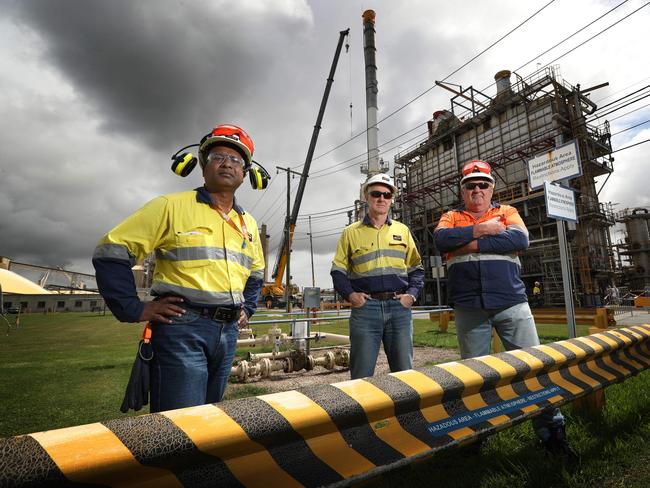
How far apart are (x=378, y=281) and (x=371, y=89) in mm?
Answer: 20366

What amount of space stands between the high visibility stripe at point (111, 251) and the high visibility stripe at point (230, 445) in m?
1.22

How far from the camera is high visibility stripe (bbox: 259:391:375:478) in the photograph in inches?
42.1

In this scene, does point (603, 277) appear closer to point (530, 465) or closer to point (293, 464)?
point (530, 465)

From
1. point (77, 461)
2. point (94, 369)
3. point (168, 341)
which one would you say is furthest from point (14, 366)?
point (77, 461)

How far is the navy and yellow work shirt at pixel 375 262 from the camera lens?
3.18 metres

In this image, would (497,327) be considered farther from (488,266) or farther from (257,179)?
(257,179)

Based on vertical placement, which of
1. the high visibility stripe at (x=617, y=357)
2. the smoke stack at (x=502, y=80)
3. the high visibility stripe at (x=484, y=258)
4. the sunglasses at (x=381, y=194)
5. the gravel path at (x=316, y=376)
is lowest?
the gravel path at (x=316, y=376)

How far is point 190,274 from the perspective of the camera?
198 centimetres

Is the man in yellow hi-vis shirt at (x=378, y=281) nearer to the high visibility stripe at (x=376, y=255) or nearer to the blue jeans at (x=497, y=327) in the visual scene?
the high visibility stripe at (x=376, y=255)

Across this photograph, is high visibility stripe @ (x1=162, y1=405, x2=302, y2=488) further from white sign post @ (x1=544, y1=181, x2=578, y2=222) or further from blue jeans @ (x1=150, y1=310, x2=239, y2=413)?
white sign post @ (x1=544, y1=181, x2=578, y2=222)

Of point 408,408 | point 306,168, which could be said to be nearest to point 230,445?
point 408,408

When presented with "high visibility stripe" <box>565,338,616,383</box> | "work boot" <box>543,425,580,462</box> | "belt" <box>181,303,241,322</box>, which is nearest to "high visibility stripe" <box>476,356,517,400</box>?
"high visibility stripe" <box>565,338,616,383</box>

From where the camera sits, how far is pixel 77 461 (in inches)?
29.4

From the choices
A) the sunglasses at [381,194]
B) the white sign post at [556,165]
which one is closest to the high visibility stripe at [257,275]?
the sunglasses at [381,194]
